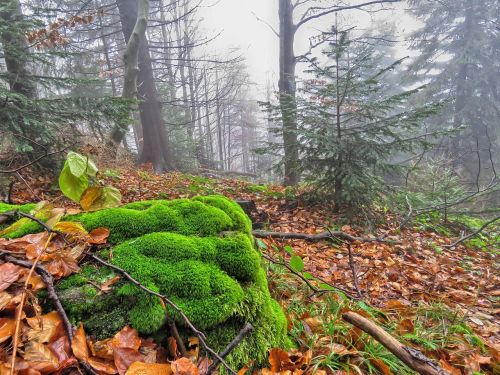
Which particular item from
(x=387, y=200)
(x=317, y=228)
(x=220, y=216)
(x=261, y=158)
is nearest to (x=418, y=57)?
(x=261, y=158)

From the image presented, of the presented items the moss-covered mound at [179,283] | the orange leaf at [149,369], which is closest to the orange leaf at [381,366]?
the moss-covered mound at [179,283]

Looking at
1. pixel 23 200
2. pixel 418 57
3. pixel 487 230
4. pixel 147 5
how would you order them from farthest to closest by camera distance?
pixel 418 57
pixel 147 5
pixel 487 230
pixel 23 200

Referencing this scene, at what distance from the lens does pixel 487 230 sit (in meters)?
5.62

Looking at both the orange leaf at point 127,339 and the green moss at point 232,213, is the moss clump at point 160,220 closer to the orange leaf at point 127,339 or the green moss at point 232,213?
the green moss at point 232,213

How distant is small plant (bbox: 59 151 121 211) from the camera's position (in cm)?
180

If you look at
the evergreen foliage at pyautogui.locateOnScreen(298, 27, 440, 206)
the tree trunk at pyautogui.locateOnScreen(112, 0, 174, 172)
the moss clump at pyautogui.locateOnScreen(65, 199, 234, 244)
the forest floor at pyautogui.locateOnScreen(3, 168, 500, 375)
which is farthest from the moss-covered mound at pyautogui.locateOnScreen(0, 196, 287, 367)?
the tree trunk at pyautogui.locateOnScreen(112, 0, 174, 172)

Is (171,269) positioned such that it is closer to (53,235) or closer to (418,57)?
(53,235)

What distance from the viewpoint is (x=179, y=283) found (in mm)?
1354

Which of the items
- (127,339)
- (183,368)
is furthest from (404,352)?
(127,339)

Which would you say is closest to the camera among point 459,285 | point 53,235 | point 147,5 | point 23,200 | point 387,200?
point 53,235

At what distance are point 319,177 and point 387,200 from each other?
1.34m

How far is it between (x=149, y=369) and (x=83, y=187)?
1.33m

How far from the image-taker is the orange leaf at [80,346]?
986mm

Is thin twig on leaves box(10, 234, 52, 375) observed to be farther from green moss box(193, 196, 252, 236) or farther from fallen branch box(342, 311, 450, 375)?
fallen branch box(342, 311, 450, 375)
